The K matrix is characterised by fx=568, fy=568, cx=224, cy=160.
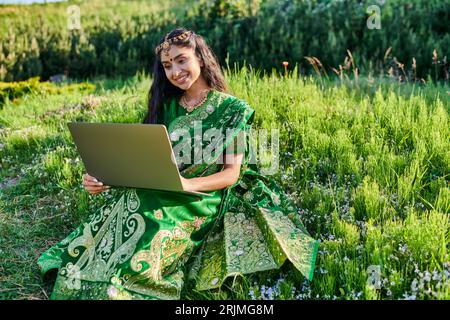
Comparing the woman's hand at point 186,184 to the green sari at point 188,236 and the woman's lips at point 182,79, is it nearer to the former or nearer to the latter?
the green sari at point 188,236

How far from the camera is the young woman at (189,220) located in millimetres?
2973

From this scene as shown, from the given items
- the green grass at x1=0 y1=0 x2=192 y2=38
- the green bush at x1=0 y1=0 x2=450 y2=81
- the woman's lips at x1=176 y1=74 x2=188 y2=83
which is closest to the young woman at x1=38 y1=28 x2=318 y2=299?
the woman's lips at x1=176 y1=74 x2=188 y2=83

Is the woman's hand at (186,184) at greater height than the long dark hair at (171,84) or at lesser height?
lesser

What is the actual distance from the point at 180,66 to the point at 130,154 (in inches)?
28.7

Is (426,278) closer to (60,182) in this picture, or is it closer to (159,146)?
(159,146)

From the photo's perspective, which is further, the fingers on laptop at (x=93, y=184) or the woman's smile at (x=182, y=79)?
the woman's smile at (x=182, y=79)

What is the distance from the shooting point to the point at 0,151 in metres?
5.37

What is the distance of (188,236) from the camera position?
3197 mm

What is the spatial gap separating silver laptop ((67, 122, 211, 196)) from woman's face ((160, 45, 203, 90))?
65 cm

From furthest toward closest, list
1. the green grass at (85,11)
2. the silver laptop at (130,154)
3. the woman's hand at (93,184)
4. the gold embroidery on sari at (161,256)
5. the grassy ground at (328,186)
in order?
the green grass at (85,11) → the woman's hand at (93,184) → the grassy ground at (328,186) → the gold embroidery on sari at (161,256) → the silver laptop at (130,154)

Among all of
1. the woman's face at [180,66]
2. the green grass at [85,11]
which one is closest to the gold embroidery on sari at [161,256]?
the woman's face at [180,66]

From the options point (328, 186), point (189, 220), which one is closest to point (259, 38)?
point (328, 186)
